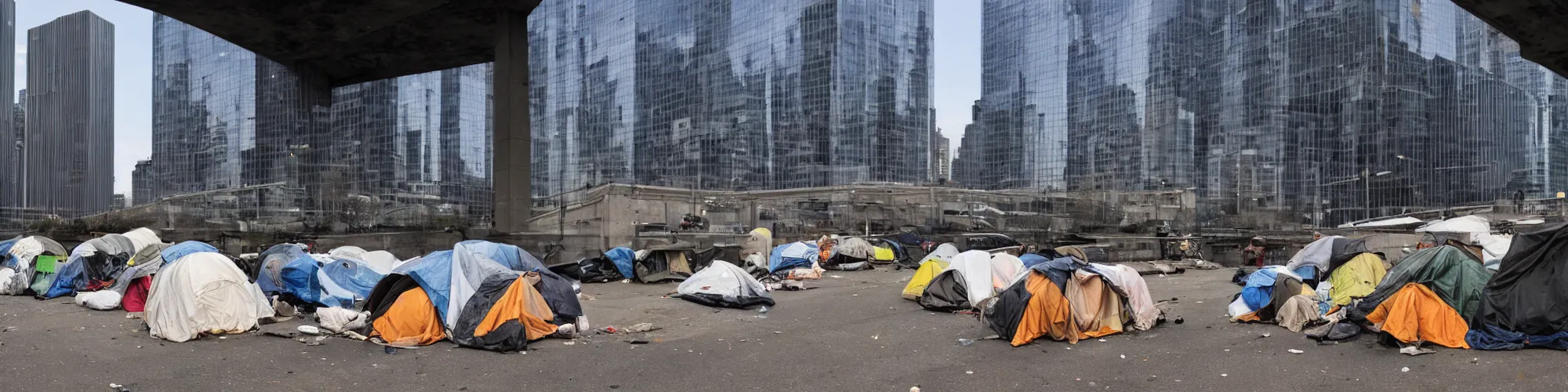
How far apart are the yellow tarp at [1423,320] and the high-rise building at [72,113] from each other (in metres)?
61.1

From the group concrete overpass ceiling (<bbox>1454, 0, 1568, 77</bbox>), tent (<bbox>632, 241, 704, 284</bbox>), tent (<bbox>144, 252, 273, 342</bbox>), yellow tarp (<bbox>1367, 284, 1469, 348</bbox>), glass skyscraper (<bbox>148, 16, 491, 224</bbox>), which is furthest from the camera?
glass skyscraper (<bbox>148, 16, 491, 224</bbox>)

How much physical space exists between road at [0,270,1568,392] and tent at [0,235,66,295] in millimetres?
5500

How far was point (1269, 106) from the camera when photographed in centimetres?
4738

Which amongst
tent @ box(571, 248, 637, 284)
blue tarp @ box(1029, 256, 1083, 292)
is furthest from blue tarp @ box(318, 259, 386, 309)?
blue tarp @ box(1029, 256, 1083, 292)

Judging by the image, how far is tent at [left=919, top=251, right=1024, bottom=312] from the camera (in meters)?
14.1

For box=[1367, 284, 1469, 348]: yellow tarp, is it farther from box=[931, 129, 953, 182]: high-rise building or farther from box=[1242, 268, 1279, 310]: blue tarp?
box=[931, 129, 953, 182]: high-rise building

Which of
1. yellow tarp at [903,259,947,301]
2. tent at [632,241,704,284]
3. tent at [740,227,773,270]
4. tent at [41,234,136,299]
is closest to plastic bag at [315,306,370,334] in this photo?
tent at [41,234,136,299]

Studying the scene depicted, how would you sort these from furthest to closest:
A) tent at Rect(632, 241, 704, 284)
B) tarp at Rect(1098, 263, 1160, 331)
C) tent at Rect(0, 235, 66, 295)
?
tent at Rect(632, 241, 704, 284), tent at Rect(0, 235, 66, 295), tarp at Rect(1098, 263, 1160, 331)

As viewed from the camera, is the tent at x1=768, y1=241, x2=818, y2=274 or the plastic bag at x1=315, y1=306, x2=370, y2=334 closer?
the plastic bag at x1=315, y1=306, x2=370, y2=334

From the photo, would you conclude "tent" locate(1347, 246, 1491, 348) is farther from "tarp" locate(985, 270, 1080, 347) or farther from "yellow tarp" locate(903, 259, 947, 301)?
"yellow tarp" locate(903, 259, 947, 301)

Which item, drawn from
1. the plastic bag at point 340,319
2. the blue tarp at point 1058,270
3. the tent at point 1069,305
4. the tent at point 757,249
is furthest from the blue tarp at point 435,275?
the tent at point 757,249

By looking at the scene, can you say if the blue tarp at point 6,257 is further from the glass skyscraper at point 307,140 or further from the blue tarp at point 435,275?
the glass skyscraper at point 307,140

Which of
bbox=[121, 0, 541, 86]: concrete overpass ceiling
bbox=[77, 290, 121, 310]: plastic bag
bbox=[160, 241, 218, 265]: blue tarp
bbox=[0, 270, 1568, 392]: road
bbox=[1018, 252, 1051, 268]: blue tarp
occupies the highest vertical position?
bbox=[121, 0, 541, 86]: concrete overpass ceiling

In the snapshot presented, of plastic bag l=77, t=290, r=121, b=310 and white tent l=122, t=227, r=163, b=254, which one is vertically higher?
white tent l=122, t=227, r=163, b=254
